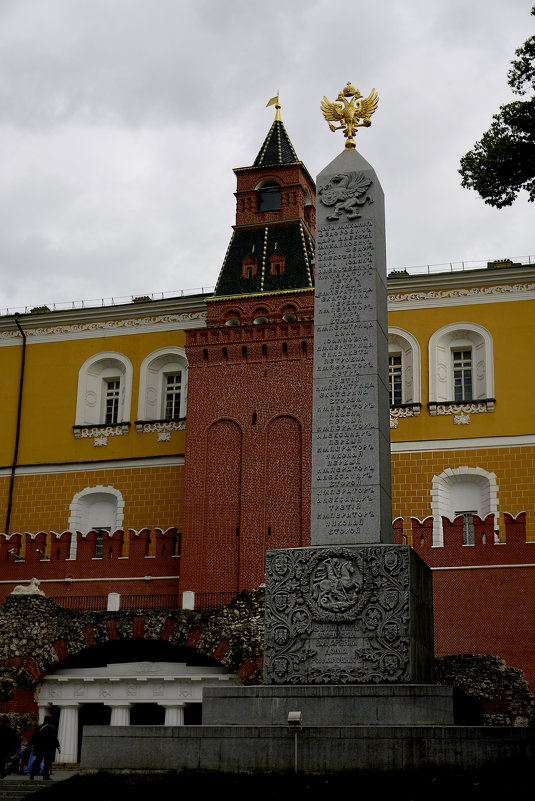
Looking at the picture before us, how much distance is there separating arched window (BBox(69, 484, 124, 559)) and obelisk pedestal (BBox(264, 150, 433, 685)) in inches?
810

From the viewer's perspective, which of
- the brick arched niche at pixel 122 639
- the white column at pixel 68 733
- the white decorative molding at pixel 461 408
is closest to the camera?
the white column at pixel 68 733

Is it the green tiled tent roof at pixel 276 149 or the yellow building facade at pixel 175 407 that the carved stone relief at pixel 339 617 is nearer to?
the yellow building facade at pixel 175 407

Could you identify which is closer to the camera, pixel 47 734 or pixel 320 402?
pixel 320 402

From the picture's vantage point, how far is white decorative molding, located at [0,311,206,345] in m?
35.1

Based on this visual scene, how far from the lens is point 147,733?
11383mm

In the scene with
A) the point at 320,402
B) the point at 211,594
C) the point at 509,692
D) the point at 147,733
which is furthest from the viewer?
the point at 211,594

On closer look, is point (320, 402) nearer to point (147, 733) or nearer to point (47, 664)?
point (147, 733)

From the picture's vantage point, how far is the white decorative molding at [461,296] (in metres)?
32.1

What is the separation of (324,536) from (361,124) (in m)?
5.31

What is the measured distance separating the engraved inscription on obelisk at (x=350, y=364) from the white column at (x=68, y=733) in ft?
32.6

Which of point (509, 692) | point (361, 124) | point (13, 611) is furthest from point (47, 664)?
point (361, 124)

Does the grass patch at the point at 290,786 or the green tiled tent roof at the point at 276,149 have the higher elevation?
the green tiled tent roof at the point at 276,149

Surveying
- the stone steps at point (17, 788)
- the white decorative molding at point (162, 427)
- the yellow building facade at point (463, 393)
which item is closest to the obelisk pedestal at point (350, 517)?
the stone steps at point (17, 788)

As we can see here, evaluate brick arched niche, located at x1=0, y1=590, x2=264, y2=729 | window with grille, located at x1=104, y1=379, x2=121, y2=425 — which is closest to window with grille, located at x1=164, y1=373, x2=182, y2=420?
window with grille, located at x1=104, y1=379, x2=121, y2=425
